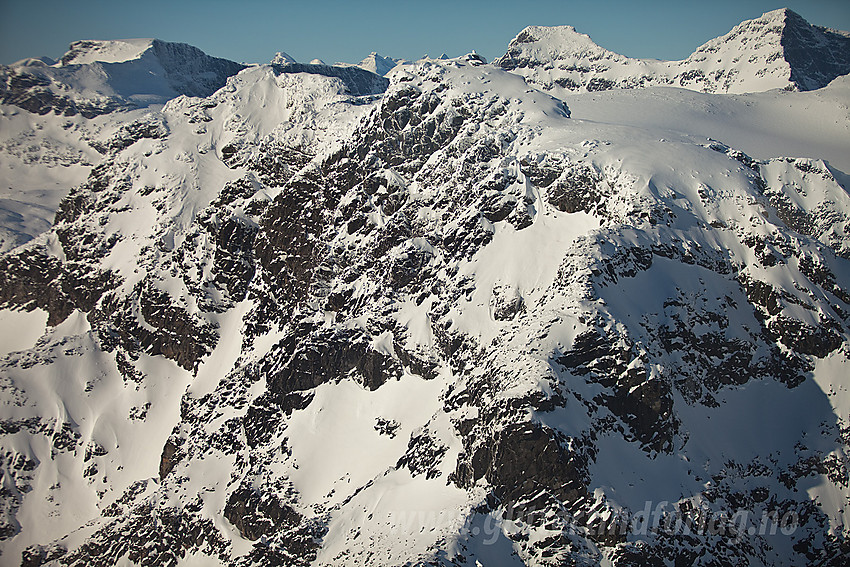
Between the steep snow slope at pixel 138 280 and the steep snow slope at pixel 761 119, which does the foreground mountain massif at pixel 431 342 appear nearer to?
the steep snow slope at pixel 138 280

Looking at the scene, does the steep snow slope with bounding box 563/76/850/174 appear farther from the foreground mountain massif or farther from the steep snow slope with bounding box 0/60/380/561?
the steep snow slope with bounding box 0/60/380/561

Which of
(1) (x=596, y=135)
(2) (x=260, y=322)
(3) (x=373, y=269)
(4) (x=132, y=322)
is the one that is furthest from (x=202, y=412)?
(1) (x=596, y=135)

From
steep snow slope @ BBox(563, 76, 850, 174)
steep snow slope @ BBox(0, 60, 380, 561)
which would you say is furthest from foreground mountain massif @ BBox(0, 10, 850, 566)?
steep snow slope @ BBox(563, 76, 850, 174)

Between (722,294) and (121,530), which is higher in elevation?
(722,294)

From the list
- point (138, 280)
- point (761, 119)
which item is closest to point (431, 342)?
point (138, 280)

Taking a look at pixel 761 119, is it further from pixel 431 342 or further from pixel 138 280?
pixel 138 280

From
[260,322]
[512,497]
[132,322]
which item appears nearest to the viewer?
[512,497]

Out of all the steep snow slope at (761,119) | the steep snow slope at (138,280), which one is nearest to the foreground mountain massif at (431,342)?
the steep snow slope at (138,280)

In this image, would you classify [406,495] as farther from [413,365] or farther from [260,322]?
[260,322]
